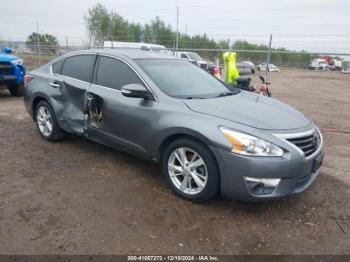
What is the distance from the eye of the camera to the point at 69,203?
3496 millimetres

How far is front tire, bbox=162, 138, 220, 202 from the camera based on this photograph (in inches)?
130

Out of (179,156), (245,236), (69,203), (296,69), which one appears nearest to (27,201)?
(69,203)

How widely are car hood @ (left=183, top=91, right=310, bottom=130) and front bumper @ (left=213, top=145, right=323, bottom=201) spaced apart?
367 millimetres

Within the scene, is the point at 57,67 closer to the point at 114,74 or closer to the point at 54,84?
the point at 54,84

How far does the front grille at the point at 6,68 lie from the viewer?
8775 millimetres

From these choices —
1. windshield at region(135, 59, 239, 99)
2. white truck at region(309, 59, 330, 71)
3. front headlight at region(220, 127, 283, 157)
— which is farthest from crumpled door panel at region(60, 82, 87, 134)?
white truck at region(309, 59, 330, 71)

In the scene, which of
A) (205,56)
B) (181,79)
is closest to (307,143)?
(181,79)

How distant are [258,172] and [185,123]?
0.89 metres

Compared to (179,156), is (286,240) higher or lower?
lower

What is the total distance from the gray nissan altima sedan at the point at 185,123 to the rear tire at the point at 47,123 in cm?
3

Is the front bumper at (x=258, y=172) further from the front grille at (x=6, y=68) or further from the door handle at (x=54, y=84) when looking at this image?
the front grille at (x=6, y=68)

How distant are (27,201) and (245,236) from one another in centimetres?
226

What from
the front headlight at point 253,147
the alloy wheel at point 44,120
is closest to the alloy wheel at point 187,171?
the front headlight at point 253,147

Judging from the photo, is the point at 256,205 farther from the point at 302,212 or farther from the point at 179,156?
the point at 179,156
